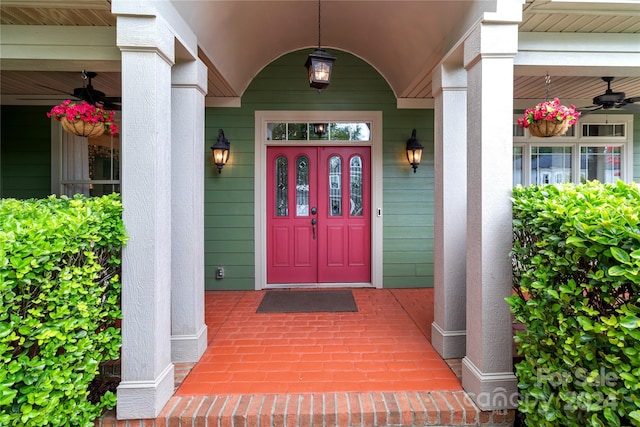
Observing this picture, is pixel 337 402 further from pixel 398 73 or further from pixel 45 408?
pixel 398 73

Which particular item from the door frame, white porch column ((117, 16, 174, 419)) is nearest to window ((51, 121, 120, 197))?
the door frame

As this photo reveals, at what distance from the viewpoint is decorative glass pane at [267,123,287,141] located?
4406mm

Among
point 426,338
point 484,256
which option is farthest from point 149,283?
point 426,338

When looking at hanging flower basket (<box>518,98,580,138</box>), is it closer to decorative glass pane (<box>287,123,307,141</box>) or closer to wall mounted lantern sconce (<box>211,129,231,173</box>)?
decorative glass pane (<box>287,123,307,141</box>)

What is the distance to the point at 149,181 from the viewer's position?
1.92 meters

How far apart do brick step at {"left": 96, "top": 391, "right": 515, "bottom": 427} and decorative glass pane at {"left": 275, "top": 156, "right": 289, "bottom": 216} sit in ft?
9.11

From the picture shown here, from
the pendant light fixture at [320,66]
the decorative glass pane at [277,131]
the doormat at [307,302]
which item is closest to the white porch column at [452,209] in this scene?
the pendant light fixture at [320,66]

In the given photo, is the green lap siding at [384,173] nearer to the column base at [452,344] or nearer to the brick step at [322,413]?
the column base at [452,344]

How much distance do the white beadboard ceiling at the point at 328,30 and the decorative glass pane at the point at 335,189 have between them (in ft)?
4.41

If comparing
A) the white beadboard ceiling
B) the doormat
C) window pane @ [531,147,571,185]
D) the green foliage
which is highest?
the white beadboard ceiling

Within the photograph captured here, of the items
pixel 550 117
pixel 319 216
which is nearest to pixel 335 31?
pixel 319 216

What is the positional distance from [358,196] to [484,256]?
8.61ft

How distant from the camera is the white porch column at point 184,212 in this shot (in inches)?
96.6

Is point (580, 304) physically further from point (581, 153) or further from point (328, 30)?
point (581, 153)
